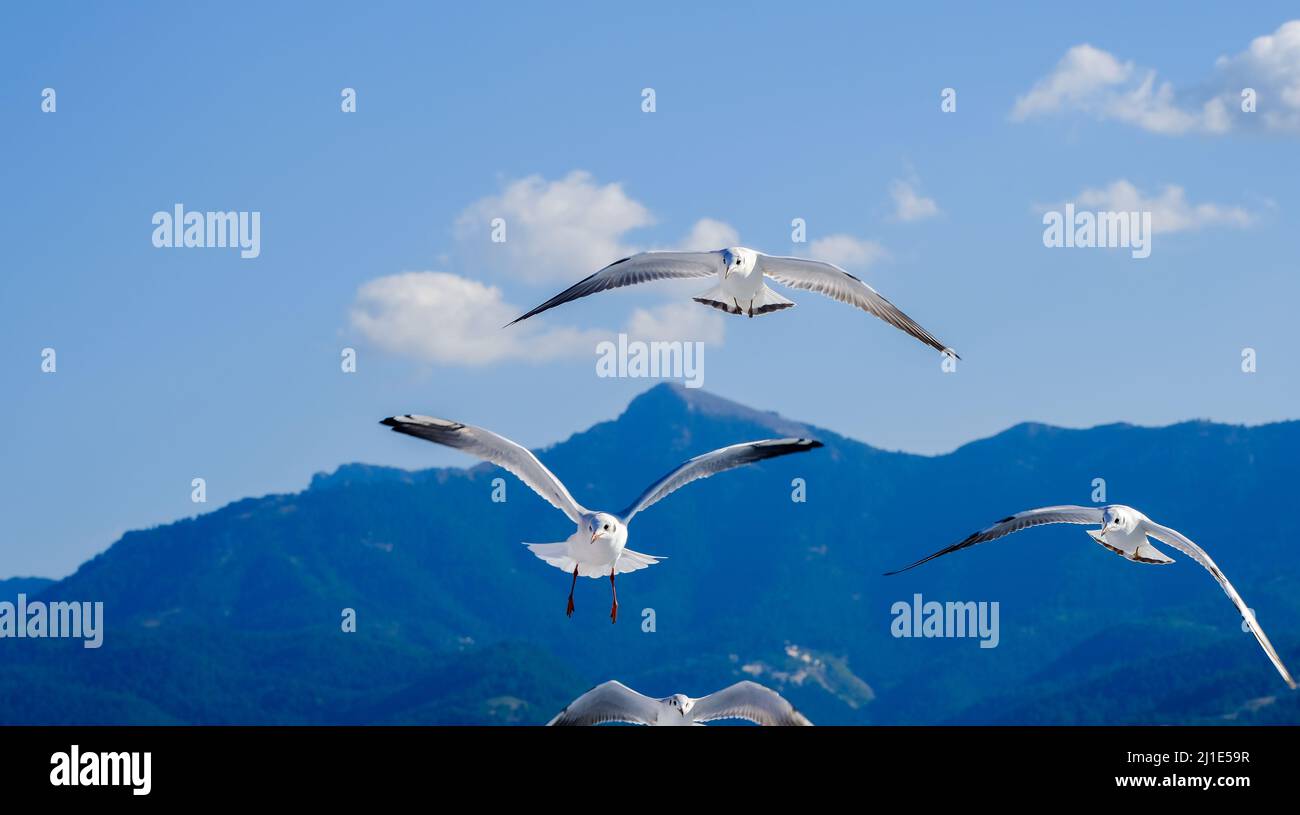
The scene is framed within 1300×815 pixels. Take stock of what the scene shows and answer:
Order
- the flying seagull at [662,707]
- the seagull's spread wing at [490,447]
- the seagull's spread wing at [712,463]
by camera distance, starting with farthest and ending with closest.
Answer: the flying seagull at [662,707], the seagull's spread wing at [712,463], the seagull's spread wing at [490,447]

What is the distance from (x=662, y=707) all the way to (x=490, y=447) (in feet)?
16.7

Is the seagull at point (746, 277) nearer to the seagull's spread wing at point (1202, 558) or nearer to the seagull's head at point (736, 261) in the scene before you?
the seagull's head at point (736, 261)

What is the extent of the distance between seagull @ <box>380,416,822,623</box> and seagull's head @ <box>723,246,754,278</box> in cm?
504

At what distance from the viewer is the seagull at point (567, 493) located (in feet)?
67.1

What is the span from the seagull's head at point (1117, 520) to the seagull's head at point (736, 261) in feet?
23.2

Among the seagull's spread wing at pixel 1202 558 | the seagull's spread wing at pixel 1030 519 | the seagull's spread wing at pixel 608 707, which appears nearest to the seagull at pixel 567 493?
the seagull's spread wing at pixel 608 707

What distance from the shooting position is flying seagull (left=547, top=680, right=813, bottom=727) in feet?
71.8

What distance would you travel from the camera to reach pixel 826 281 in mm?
27578

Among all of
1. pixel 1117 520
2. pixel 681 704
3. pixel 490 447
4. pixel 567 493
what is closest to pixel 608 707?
pixel 681 704

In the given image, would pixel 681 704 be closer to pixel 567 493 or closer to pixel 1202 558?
pixel 567 493

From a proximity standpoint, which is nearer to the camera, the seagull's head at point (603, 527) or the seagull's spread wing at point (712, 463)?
the seagull's spread wing at point (712, 463)
